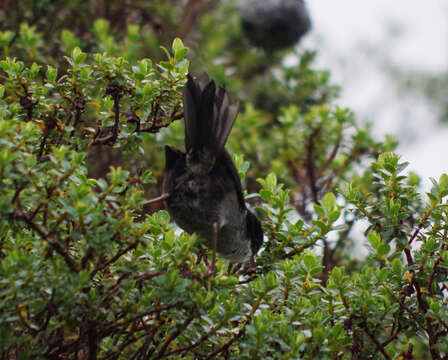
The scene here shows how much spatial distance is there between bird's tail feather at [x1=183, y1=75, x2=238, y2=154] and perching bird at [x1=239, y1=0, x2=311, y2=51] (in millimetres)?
2316

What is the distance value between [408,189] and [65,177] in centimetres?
121

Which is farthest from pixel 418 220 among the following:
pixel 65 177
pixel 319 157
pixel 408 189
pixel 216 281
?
pixel 319 157

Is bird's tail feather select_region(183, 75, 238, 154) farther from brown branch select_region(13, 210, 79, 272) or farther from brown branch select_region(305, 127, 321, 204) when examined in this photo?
brown branch select_region(305, 127, 321, 204)

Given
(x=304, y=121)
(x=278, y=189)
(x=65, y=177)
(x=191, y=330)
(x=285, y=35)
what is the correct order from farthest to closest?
(x=285, y=35) → (x=304, y=121) → (x=278, y=189) → (x=191, y=330) → (x=65, y=177)

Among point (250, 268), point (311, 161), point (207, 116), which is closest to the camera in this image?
point (207, 116)

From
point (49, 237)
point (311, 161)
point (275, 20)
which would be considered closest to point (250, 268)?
point (49, 237)

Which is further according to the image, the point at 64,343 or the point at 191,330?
the point at 64,343

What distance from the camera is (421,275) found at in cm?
173

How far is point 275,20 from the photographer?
3674mm

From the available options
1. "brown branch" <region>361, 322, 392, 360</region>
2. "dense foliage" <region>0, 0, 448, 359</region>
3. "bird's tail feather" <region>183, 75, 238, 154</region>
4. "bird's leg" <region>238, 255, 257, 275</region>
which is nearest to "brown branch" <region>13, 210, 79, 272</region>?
"dense foliage" <region>0, 0, 448, 359</region>

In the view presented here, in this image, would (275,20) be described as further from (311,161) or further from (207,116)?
(207,116)

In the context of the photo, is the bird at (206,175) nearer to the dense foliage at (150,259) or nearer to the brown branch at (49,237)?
the dense foliage at (150,259)

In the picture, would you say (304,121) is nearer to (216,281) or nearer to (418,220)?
(418,220)

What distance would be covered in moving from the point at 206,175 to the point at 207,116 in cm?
19
